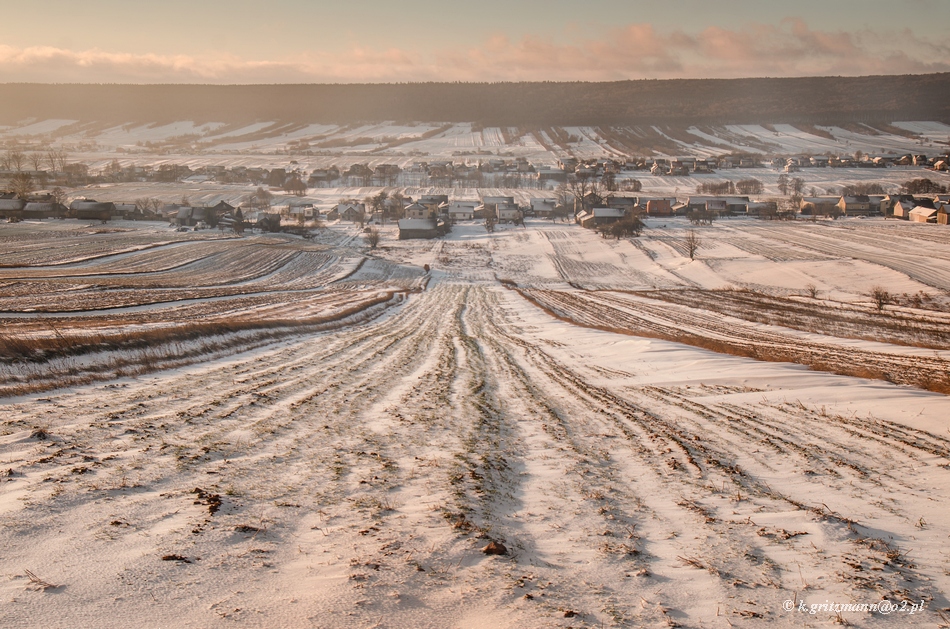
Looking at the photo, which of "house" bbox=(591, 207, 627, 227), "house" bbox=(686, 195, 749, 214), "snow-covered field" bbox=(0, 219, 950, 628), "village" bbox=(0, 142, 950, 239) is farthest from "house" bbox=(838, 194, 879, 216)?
"snow-covered field" bbox=(0, 219, 950, 628)

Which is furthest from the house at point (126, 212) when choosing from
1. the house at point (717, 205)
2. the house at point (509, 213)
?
the house at point (717, 205)

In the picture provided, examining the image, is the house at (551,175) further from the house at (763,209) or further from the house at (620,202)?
the house at (763,209)

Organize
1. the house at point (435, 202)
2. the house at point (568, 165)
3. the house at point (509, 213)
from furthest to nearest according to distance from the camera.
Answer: the house at point (568, 165) → the house at point (435, 202) → the house at point (509, 213)

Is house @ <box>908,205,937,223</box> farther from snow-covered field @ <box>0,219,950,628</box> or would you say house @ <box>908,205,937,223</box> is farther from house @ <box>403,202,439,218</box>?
snow-covered field @ <box>0,219,950,628</box>

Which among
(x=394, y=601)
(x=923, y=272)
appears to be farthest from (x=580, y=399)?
(x=923, y=272)

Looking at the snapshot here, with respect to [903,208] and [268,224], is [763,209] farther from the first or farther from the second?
[268,224]

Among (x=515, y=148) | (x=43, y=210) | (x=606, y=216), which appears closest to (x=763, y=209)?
(x=606, y=216)

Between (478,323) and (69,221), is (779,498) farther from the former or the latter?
(69,221)
